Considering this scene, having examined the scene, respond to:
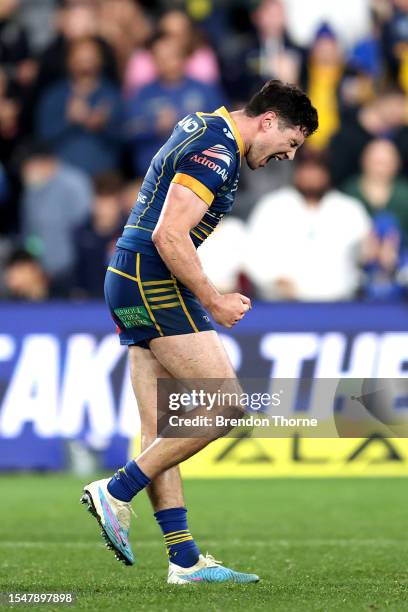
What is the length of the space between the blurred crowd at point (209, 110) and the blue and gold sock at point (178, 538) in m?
6.69

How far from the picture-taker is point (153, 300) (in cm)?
712

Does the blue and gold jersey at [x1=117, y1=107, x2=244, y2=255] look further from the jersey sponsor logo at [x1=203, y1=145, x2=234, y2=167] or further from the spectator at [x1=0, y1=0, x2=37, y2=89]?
the spectator at [x1=0, y1=0, x2=37, y2=89]

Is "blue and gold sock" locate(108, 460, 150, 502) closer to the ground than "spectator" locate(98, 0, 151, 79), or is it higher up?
closer to the ground

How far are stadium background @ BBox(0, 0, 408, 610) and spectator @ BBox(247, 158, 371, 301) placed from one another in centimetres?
2

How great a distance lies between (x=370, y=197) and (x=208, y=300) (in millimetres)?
8520

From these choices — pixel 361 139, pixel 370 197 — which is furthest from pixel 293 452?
pixel 361 139

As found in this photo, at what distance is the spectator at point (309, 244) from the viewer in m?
14.2

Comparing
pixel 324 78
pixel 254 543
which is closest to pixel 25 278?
pixel 324 78

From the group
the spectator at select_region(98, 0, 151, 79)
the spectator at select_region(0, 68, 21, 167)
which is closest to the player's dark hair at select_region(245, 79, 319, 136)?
the spectator at select_region(98, 0, 151, 79)

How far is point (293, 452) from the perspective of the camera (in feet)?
42.5

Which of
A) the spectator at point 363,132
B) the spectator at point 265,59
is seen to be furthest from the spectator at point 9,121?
the spectator at point 363,132

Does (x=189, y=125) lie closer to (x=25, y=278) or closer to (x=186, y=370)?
(x=186, y=370)

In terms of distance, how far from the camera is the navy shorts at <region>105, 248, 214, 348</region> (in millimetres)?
7121

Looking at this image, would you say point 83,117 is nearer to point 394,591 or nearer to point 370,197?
point 370,197
